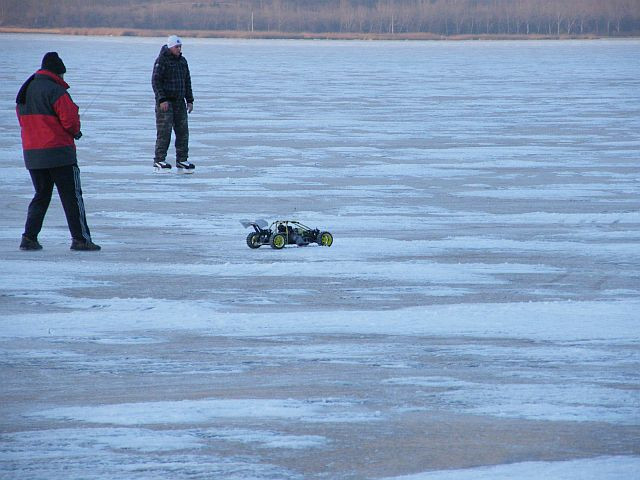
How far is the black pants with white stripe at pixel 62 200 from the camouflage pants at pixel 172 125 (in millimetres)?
5320

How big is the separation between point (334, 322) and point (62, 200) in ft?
10.9

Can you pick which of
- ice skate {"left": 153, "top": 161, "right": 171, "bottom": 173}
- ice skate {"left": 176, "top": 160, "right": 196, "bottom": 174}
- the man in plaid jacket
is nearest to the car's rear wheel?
ice skate {"left": 176, "top": 160, "right": 196, "bottom": 174}

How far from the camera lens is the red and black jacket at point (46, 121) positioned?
9.56m

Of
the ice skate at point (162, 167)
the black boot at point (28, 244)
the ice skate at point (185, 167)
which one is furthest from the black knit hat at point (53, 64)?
the ice skate at point (162, 167)

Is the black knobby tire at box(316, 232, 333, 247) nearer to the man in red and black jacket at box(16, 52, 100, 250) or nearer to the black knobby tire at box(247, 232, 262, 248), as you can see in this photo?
the black knobby tire at box(247, 232, 262, 248)

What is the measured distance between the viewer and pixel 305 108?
84.0 feet

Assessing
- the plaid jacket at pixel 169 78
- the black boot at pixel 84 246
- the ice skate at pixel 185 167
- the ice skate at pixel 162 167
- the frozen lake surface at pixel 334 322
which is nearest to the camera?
the frozen lake surface at pixel 334 322

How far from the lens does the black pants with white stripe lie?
9.58m

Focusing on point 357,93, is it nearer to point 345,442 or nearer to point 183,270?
point 183,270

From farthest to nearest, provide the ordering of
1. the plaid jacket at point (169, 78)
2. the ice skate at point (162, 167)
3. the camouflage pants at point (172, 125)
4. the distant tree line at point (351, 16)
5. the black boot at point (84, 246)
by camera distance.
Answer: the distant tree line at point (351, 16) → the plaid jacket at point (169, 78) → the camouflage pants at point (172, 125) → the ice skate at point (162, 167) → the black boot at point (84, 246)

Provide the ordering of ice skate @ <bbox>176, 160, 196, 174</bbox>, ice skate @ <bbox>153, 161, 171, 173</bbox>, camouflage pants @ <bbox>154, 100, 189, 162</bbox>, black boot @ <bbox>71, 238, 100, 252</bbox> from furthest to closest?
camouflage pants @ <bbox>154, 100, 189, 162</bbox> < ice skate @ <bbox>153, 161, 171, 173</bbox> < ice skate @ <bbox>176, 160, 196, 174</bbox> < black boot @ <bbox>71, 238, 100, 252</bbox>

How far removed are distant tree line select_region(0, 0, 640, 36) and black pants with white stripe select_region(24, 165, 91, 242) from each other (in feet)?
510

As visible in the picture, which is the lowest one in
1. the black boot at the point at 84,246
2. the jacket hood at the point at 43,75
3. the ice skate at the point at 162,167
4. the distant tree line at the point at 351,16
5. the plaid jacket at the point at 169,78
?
the distant tree line at the point at 351,16

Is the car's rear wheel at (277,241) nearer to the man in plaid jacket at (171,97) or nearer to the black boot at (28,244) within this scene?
the black boot at (28,244)
